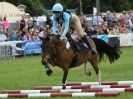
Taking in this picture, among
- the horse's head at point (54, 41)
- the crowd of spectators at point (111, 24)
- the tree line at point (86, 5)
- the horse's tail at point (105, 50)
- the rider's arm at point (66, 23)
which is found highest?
the rider's arm at point (66, 23)

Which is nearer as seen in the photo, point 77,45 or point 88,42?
point 77,45

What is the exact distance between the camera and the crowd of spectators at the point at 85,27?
108 ft

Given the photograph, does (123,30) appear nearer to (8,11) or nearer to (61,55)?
(8,11)

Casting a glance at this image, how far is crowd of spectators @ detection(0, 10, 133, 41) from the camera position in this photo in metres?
33.0

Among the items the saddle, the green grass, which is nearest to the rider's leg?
the saddle

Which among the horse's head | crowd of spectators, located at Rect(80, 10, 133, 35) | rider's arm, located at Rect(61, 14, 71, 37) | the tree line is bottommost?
the tree line

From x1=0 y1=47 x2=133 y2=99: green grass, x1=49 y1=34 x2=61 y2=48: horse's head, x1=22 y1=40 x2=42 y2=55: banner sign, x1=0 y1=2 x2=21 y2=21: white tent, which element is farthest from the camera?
x1=0 y1=2 x2=21 y2=21: white tent

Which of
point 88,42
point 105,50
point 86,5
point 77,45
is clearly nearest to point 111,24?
point 105,50

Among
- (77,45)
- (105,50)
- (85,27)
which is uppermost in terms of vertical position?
(77,45)

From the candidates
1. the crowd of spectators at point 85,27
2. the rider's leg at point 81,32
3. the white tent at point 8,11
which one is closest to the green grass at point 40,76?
the rider's leg at point 81,32

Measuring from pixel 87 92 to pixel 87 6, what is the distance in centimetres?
6213

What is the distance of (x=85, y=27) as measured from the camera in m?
32.4

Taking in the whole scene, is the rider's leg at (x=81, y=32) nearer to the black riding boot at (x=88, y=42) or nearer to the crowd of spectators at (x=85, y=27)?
the black riding boot at (x=88, y=42)

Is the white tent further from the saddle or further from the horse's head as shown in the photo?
the horse's head
